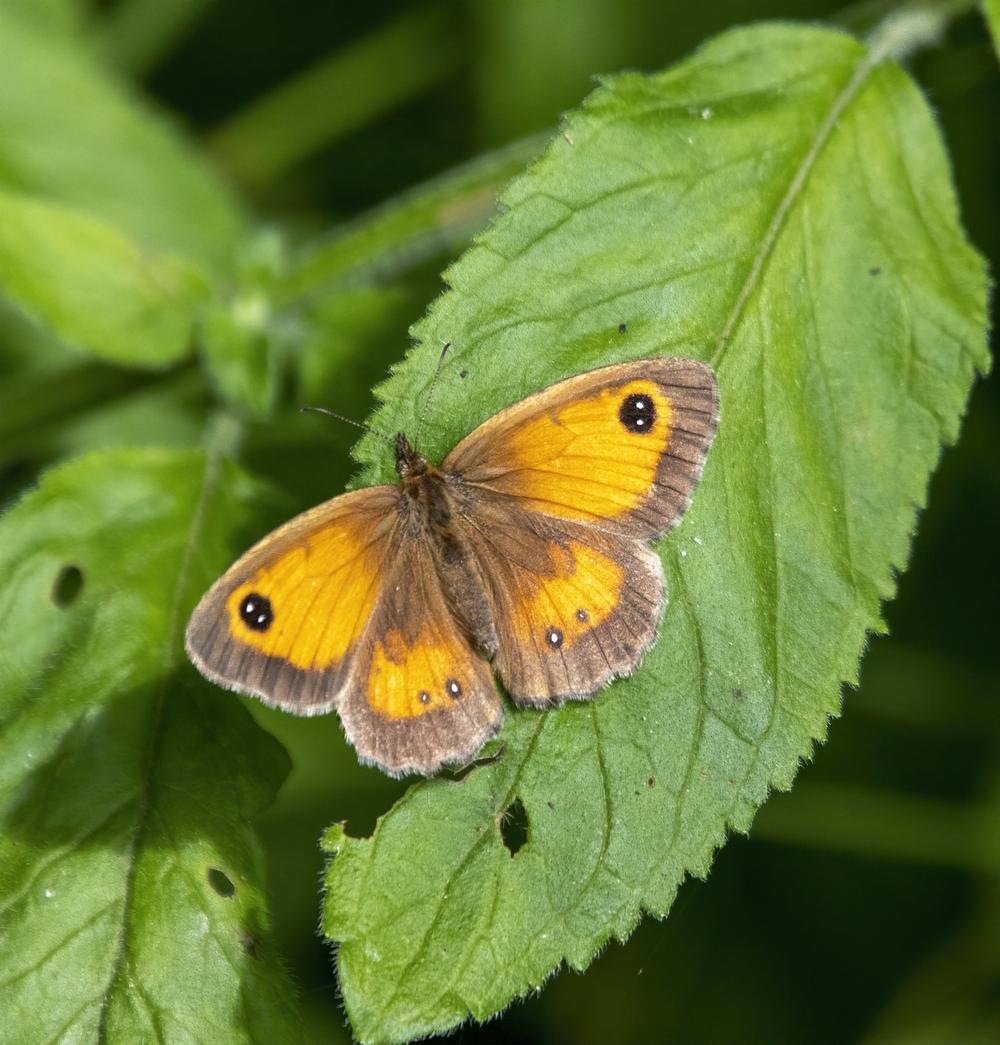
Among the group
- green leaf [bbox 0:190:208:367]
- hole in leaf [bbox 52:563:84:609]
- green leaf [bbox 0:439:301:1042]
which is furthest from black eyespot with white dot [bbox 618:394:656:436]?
green leaf [bbox 0:190:208:367]

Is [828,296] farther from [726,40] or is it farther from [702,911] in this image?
[702,911]

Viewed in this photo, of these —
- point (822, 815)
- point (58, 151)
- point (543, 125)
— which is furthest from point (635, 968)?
point (58, 151)

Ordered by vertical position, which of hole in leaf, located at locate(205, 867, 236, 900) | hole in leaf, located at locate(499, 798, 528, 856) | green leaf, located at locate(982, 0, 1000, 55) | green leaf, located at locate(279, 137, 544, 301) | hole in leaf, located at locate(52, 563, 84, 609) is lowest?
hole in leaf, located at locate(205, 867, 236, 900)

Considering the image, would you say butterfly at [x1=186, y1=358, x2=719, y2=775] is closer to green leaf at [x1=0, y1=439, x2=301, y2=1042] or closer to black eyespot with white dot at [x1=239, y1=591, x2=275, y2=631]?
black eyespot with white dot at [x1=239, y1=591, x2=275, y2=631]

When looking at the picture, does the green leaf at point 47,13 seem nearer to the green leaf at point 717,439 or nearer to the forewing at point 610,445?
the green leaf at point 717,439

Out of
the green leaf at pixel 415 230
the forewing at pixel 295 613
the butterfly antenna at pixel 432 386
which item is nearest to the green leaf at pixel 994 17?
the green leaf at pixel 415 230
